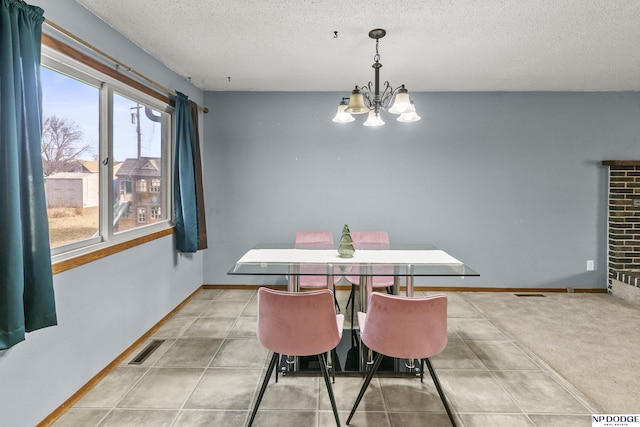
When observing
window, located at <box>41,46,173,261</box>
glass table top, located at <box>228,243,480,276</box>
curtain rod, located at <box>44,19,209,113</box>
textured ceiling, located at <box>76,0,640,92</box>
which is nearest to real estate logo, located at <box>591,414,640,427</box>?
glass table top, located at <box>228,243,480,276</box>

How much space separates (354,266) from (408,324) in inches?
29.2

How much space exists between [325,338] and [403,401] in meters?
0.74

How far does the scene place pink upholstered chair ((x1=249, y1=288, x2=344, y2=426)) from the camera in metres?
1.75

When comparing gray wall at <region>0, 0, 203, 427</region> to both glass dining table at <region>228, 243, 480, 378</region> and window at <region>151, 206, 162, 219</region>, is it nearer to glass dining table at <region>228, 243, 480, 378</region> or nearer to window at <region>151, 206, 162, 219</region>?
window at <region>151, 206, 162, 219</region>

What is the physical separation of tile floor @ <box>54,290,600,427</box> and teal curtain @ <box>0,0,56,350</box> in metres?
0.74

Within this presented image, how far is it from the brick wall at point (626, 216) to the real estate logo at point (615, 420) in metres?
2.81

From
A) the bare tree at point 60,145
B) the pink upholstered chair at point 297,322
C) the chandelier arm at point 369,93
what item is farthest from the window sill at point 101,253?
the chandelier arm at point 369,93

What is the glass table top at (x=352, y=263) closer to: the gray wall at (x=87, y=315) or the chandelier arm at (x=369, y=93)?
the gray wall at (x=87, y=315)

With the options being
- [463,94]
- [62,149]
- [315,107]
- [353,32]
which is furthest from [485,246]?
[62,149]

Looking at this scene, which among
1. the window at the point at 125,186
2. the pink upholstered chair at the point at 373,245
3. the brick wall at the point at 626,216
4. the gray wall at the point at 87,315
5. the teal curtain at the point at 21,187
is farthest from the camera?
the brick wall at the point at 626,216

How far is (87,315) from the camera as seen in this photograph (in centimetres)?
229

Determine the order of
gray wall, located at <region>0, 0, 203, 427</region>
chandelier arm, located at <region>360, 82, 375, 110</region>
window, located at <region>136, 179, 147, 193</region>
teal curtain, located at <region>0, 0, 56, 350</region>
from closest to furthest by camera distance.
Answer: teal curtain, located at <region>0, 0, 56, 350</region>, gray wall, located at <region>0, 0, 203, 427</region>, chandelier arm, located at <region>360, 82, 375, 110</region>, window, located at <region>136, 179, 147, 193</region>

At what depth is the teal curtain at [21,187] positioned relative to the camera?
1582 millimetres

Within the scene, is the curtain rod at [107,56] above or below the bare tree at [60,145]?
above
